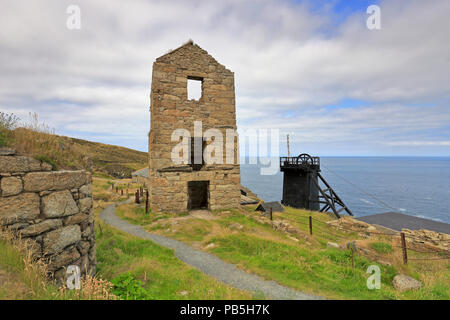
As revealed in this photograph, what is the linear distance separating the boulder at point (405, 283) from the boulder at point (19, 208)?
8042 mm

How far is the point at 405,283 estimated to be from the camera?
566cm

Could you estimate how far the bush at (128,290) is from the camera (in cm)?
370

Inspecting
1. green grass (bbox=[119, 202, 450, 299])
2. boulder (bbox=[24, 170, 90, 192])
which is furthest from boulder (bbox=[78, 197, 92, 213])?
green grass (bbox=[119, 202, 450, 299])

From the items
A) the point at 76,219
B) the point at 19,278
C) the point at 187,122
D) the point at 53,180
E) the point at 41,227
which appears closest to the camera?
the point at 19,278

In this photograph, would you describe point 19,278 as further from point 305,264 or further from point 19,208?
point 305,264

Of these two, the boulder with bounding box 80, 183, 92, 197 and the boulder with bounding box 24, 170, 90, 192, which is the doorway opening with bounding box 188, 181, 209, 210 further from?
the boulder with bounding box 24, 170, 90, 192

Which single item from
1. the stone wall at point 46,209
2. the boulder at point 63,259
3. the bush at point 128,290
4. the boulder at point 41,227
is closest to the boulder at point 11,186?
the stone wall at point 46,209

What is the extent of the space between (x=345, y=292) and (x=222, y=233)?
477 cm

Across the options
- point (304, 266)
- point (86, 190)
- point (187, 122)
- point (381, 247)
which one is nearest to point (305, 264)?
point (304, 266)

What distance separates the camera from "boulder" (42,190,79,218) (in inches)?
143

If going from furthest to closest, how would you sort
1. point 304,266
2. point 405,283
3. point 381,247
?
point 381,247 < point 304,266 < point 405,283

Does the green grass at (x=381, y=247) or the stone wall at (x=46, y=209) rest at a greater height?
the stone wall at (x=46, y=209)

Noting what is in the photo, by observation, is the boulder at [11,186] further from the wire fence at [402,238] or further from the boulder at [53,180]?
the wire fence at [402,238]

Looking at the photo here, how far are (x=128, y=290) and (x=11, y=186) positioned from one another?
8.09ft
